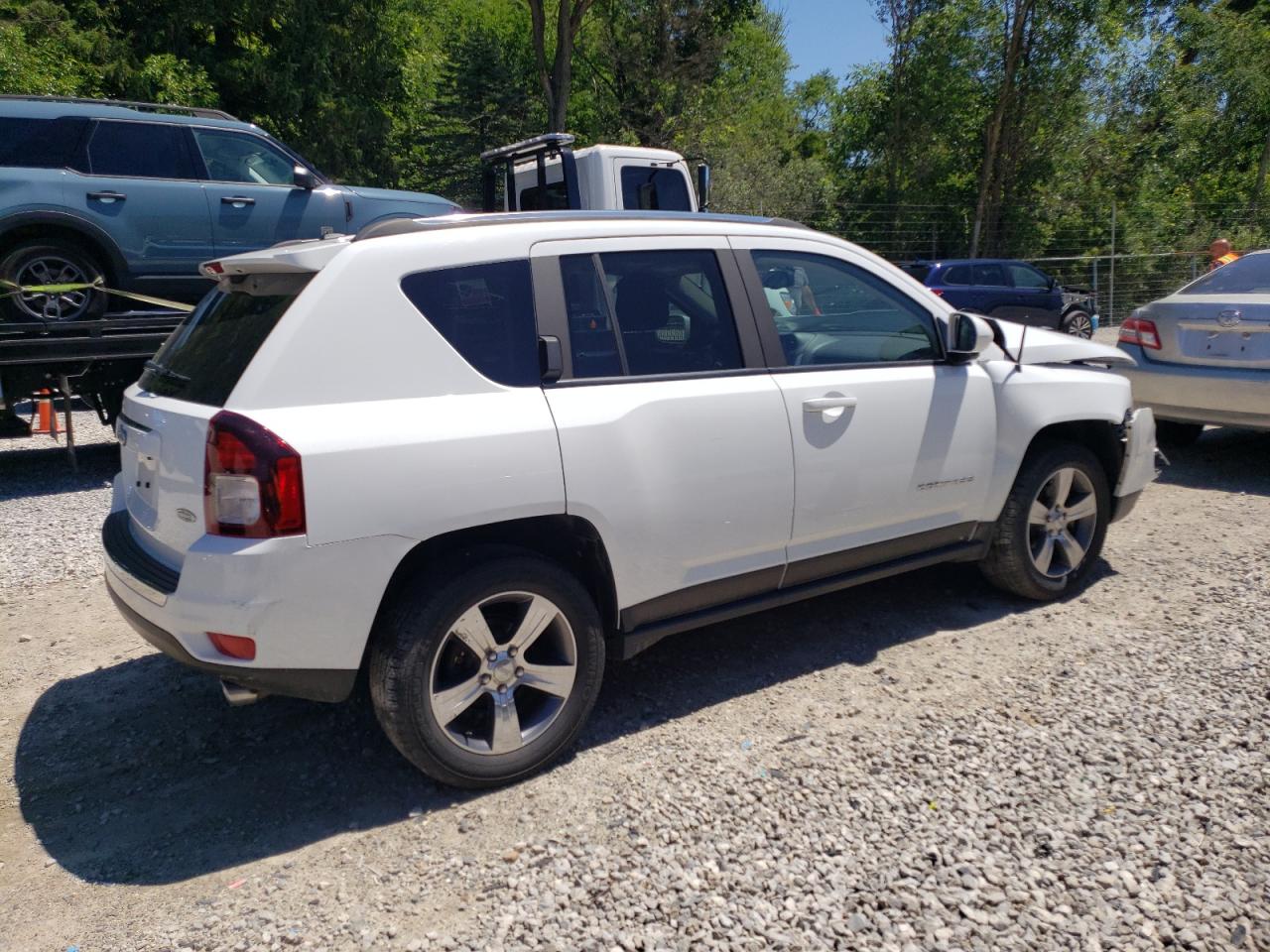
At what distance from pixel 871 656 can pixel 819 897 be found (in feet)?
5.58

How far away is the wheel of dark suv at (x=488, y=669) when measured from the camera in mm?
3031

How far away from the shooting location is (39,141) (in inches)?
296

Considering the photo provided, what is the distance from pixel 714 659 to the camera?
4.29 meters

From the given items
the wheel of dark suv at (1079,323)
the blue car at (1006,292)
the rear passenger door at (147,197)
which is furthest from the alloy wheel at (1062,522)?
the wheel of dark suv at (1079,323)

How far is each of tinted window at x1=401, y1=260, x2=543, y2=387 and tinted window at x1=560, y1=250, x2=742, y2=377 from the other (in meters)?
0.17

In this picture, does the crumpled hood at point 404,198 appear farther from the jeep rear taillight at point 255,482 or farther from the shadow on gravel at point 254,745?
the jeep rear taillight at point 255,482

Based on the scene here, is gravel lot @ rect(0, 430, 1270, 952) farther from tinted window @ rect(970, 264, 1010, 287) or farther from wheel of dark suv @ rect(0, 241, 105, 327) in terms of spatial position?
tinted window @ rect(970, 264, 1010, 287)

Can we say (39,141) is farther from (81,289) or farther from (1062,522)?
(1062,522)

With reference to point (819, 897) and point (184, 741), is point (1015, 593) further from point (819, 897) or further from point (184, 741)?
point (184, 741)

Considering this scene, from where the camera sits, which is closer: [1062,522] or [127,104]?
[1062,522]

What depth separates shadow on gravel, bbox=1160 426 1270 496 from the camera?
7160 mm

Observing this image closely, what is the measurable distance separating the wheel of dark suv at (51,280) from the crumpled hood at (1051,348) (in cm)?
A: 651

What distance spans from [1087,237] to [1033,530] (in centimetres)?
2360

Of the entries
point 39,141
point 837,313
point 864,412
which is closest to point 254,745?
point 864,412
